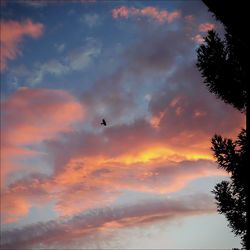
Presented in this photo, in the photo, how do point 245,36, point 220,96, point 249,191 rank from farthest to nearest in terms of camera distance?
point 220,96
point 249,191
point 245,36

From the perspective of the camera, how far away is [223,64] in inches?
399

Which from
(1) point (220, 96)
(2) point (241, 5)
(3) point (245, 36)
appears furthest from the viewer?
(1) point (220, 96)

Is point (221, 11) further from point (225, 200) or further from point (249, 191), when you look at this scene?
point (225, 200)

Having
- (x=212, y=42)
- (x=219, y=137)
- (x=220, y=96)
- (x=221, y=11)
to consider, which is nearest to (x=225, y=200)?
(x=219, y=137)

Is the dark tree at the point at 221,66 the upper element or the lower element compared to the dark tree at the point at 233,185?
upper

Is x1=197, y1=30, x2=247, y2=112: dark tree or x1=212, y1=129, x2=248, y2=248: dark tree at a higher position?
x1=197, y1=30, x2=247, y2=112: dark tree

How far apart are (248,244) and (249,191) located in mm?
398

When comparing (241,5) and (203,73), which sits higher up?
(203,73)

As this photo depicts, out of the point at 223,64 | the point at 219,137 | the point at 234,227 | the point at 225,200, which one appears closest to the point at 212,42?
the point at 223,64

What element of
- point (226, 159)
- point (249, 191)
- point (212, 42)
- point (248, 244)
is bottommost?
point (248, 244)

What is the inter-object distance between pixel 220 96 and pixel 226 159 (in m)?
2.18

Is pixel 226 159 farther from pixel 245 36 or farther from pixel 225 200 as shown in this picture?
pixel 245 36

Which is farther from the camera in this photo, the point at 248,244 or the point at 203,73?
the point at 203,73

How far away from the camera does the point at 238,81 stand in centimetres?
1027
